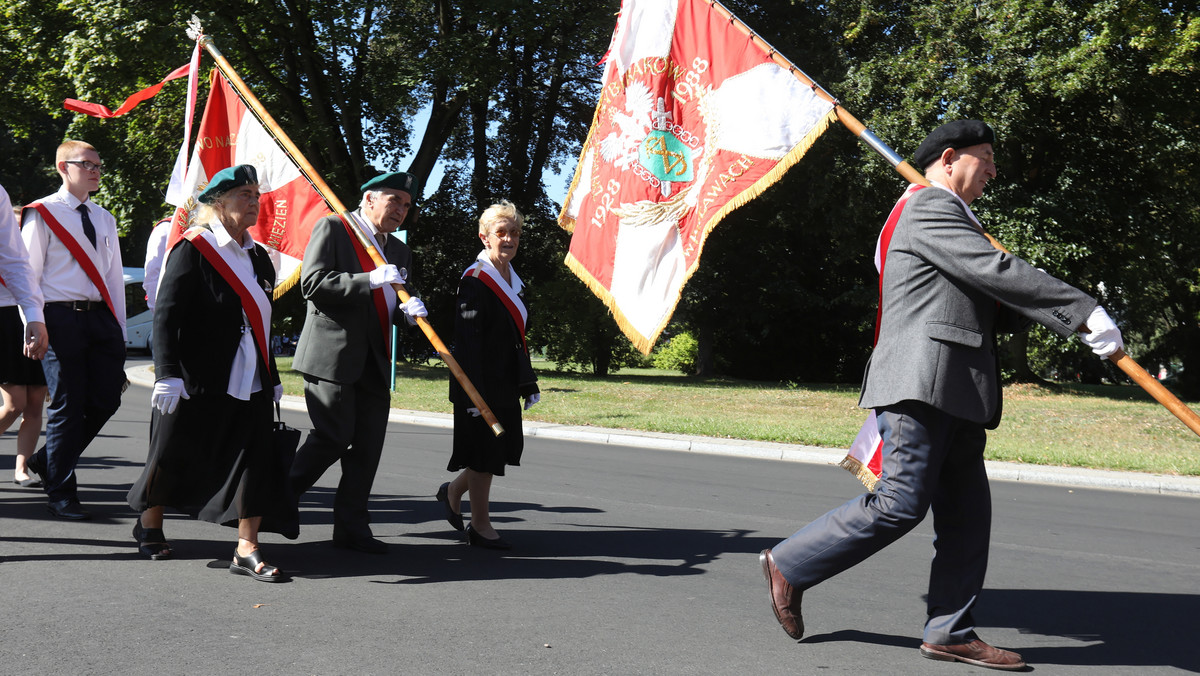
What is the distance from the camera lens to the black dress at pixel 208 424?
4578 millimetres

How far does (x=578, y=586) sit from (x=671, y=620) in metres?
0.68

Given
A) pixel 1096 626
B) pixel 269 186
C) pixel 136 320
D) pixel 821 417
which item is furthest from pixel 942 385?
pixel 136 320

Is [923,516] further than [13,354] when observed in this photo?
No

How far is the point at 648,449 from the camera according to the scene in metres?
11.6

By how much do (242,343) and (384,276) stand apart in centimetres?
72

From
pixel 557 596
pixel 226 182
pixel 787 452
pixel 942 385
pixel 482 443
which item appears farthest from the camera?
pixel 787 452

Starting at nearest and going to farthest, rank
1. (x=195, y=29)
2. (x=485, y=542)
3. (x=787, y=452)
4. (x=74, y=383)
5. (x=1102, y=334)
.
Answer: (x=1102, y=334) → (x=485, y=542) → (x=74, y=383) → (x=195, y=29) → (x=787, y=452)

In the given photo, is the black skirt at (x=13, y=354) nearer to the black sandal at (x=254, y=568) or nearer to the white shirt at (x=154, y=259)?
the white shirt at (x=154, y=259)

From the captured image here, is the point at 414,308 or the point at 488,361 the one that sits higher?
the point at 414,308

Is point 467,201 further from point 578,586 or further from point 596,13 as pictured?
point 578,586

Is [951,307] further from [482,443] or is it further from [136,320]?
[136,320]

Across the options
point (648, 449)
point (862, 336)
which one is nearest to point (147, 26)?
point (648, 449)

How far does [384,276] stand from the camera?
4887mm

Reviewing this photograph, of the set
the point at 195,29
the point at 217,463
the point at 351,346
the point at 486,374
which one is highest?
the point at 195,29
